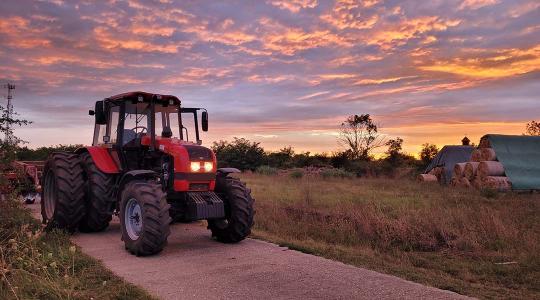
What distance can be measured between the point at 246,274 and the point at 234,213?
2050mm

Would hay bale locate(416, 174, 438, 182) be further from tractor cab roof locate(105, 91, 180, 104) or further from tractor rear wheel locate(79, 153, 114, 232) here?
tractor rear wheel locate(79, 153, 114, 232)

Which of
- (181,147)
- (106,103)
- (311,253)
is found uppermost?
(106,103)

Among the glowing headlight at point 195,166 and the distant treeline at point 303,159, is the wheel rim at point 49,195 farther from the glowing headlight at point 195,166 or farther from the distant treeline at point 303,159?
the distant treeline at point 303,159

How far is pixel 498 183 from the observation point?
2027 centimetres

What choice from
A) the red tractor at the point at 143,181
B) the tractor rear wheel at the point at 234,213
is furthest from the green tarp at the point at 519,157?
the red tractor at the point at 143,181

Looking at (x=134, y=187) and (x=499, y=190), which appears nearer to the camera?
(x=134, y=187)

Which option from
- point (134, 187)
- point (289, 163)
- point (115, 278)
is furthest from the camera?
point (289, 163)

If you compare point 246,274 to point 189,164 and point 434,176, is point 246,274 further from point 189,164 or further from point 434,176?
point 434,176

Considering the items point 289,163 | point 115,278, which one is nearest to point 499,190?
point 115,278

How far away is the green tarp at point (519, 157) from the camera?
2055 centimetres

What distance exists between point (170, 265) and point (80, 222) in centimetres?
344

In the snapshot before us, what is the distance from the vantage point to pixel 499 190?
19.7 metres

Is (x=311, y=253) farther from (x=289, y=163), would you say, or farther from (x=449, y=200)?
(x=289, y=163)

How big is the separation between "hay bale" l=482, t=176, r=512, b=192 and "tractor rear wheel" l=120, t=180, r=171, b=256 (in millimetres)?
16269
